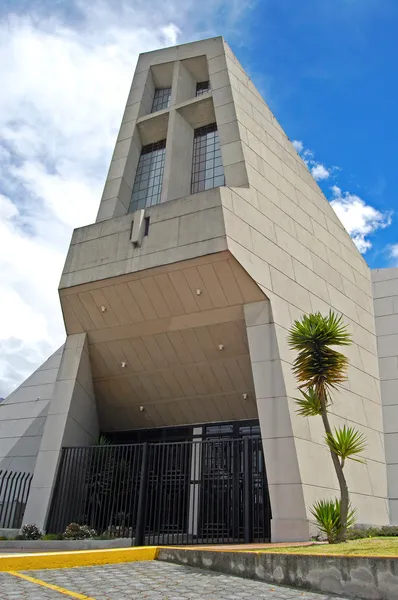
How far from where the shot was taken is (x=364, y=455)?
16.8 meters

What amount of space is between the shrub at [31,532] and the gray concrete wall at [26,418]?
6008mm

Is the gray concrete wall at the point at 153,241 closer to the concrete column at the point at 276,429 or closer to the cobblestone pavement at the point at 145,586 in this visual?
the concrete column at the point at 276,429

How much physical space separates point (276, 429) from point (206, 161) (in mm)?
11425

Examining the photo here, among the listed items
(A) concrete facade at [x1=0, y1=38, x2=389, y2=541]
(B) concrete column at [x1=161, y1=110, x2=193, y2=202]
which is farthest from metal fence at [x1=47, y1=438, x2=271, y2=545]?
(B) concrete column at [x1=161, y1=110, x2=193, y2=202]

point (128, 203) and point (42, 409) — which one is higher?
point (128, 203)

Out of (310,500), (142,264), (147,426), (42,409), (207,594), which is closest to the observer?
(207,594)

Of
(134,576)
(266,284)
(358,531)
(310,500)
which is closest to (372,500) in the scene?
(358,531)

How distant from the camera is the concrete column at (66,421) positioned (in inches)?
613

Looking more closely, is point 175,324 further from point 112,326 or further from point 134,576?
point 134,576

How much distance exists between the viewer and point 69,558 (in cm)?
845

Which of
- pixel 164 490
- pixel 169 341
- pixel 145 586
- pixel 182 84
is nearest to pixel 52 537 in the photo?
pixel 164 490

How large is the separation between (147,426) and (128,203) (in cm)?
887

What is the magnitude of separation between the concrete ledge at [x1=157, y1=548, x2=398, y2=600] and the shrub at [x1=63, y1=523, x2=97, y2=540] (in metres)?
6.96

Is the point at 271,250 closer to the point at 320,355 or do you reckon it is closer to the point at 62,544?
the point at 320,355
